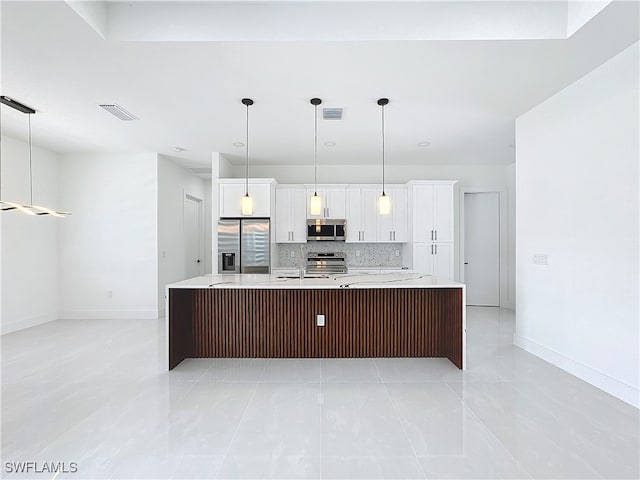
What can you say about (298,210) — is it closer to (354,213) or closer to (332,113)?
(354,213)

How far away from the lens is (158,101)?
3543mm

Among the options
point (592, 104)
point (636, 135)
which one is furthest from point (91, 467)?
point (592, 104)

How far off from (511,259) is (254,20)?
5.87 m

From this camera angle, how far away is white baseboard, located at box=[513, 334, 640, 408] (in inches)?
104

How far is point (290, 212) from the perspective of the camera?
6078 millimetres

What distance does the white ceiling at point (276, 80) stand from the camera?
2.48 metres

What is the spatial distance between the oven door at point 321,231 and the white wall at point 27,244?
3987 mm

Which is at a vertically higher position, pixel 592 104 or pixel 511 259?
pixel 592 104

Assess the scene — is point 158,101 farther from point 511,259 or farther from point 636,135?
point 511,259

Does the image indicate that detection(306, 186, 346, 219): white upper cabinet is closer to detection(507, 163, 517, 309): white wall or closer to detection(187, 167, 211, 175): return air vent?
detection(187, 167, 211, 175): return air vent

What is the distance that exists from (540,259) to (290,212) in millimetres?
3769

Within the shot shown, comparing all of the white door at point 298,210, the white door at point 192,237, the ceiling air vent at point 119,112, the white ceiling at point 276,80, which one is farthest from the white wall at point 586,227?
the white door at point 192,237

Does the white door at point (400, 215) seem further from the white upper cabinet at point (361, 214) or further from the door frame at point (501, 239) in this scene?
the door frame at point (501, 239)
